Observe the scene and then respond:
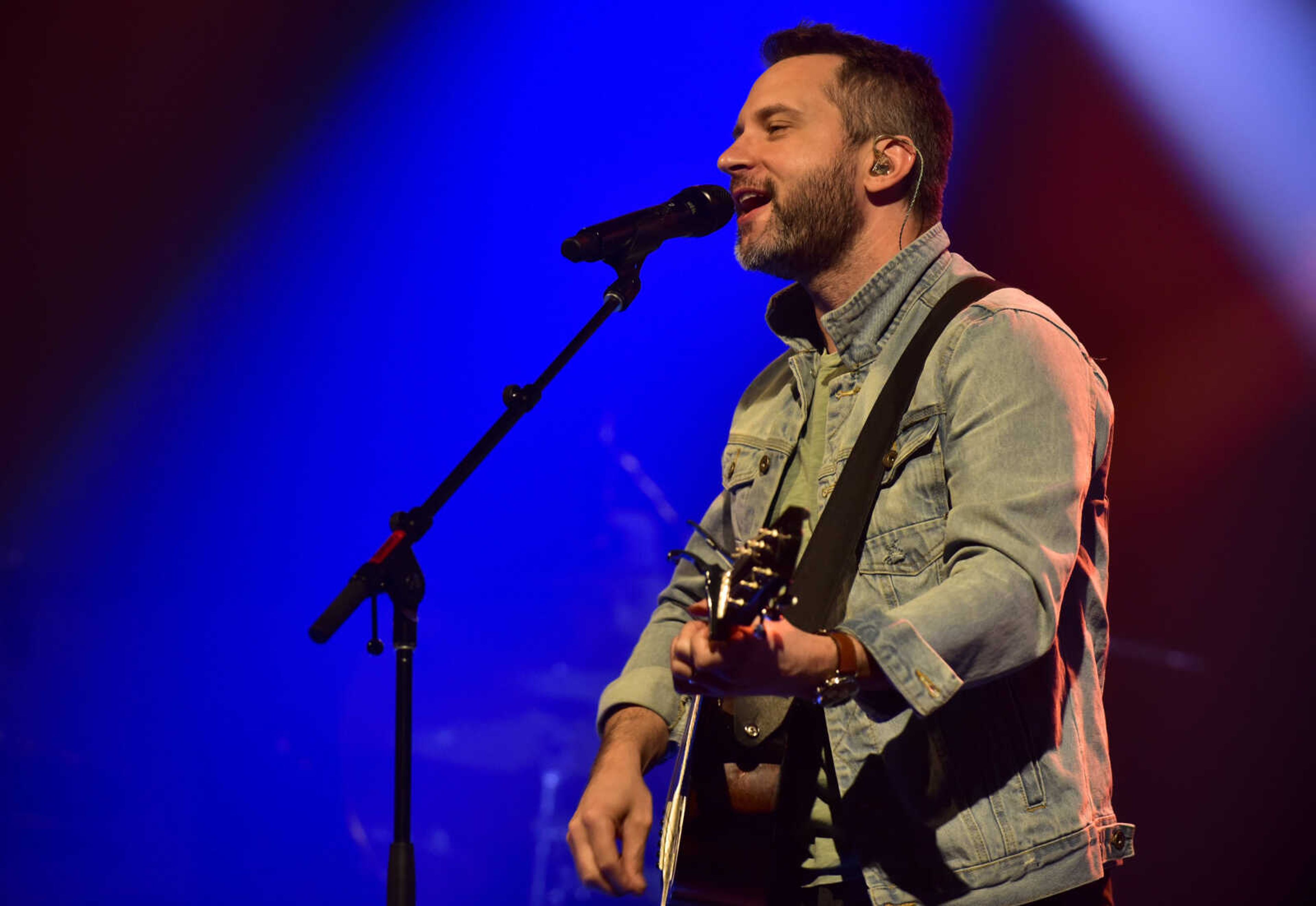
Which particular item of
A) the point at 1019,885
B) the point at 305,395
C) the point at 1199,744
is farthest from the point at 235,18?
the point at 1199,744

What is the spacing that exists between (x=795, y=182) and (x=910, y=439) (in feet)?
2.34

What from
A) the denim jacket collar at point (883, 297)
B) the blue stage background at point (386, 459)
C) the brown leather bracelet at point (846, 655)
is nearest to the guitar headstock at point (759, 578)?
the brown leather bracelet at point (846, 655)

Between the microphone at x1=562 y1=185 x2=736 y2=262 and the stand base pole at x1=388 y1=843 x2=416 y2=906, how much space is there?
113 cm

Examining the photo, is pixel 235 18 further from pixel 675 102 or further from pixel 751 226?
pixel 751 226

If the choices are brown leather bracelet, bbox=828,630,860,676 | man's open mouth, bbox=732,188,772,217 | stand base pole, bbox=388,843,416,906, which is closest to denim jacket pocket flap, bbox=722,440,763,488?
man's open mouth, bbox=732,188,772,217

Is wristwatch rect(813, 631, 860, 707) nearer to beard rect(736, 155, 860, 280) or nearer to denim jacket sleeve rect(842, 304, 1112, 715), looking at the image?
denim jacket sleeve rect(842, 304, 1112, 715)

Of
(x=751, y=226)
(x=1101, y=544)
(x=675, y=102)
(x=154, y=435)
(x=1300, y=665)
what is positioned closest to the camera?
(x=1101, y=544)

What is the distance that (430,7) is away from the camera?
3.89 m

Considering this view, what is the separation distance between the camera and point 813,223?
216 cm

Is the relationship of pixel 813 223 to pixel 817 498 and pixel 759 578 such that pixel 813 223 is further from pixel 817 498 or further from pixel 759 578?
pixel 759 578

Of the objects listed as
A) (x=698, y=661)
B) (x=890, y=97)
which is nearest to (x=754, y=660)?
(x=698, y=661)

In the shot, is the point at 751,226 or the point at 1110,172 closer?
the point at 751,226

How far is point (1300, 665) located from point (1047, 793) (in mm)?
2225

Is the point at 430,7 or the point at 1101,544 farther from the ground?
the point at 430,7
